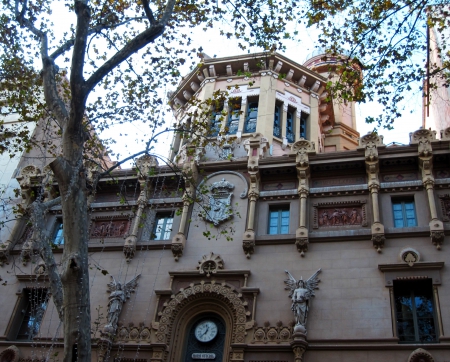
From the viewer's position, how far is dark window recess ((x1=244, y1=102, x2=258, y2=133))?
24348 millimetres

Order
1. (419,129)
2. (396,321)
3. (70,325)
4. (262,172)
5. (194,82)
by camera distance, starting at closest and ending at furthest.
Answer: (70,325), (396,321), (419,129), (262,172), (194,82)

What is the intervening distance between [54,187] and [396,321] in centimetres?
1485

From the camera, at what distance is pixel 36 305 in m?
19.3

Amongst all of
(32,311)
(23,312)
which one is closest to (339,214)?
(32,311)

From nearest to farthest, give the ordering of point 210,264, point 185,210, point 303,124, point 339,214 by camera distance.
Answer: point 210,264 → point 339,214 → point 185,210 → point 303,124

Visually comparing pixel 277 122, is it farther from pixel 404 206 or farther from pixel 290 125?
pixel 404 206

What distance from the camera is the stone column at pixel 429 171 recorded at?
53.7 feet

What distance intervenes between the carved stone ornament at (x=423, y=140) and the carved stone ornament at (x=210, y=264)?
821cm

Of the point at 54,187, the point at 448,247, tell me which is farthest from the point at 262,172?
the point at 54,187

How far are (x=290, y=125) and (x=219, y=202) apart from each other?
8512 mm

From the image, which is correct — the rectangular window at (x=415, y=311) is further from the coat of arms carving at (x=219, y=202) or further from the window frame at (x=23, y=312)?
the window frame at (x=23, y=312)

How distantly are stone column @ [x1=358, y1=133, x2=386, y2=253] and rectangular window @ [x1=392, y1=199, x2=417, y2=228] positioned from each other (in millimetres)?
781

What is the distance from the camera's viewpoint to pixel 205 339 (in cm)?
1695

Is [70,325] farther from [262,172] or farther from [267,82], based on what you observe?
[267,82]
